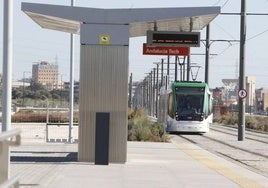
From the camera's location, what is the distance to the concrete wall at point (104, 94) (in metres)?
16.9

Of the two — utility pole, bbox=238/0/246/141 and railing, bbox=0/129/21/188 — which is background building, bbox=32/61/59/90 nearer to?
utility pole, bbox=238/0/246/141

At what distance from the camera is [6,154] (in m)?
8.16

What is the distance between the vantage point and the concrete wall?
667 inches

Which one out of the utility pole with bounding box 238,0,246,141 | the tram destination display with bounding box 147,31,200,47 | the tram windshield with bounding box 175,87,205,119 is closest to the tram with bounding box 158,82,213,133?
the tram windshield with bounding box 175,87,205,119

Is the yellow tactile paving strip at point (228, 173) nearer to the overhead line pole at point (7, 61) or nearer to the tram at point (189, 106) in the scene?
the overhead line pole at point (7, 61)

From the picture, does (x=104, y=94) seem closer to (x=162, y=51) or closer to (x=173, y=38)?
(x=173, y=38)

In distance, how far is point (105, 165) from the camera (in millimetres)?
16500

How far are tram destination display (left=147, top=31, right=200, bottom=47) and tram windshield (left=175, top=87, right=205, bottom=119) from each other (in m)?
20.3

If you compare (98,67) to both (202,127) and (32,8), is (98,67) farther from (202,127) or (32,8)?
(202,127)

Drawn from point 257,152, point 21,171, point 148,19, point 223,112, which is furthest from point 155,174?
point 223,112

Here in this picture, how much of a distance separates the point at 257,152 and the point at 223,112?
71547 millimetres

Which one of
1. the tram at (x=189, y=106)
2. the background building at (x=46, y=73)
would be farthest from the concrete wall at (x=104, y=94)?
the background building at (x=46, y=73)

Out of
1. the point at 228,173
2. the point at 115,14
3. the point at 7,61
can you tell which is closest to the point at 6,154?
the point at 7,61

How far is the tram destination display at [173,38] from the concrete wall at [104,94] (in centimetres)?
292
